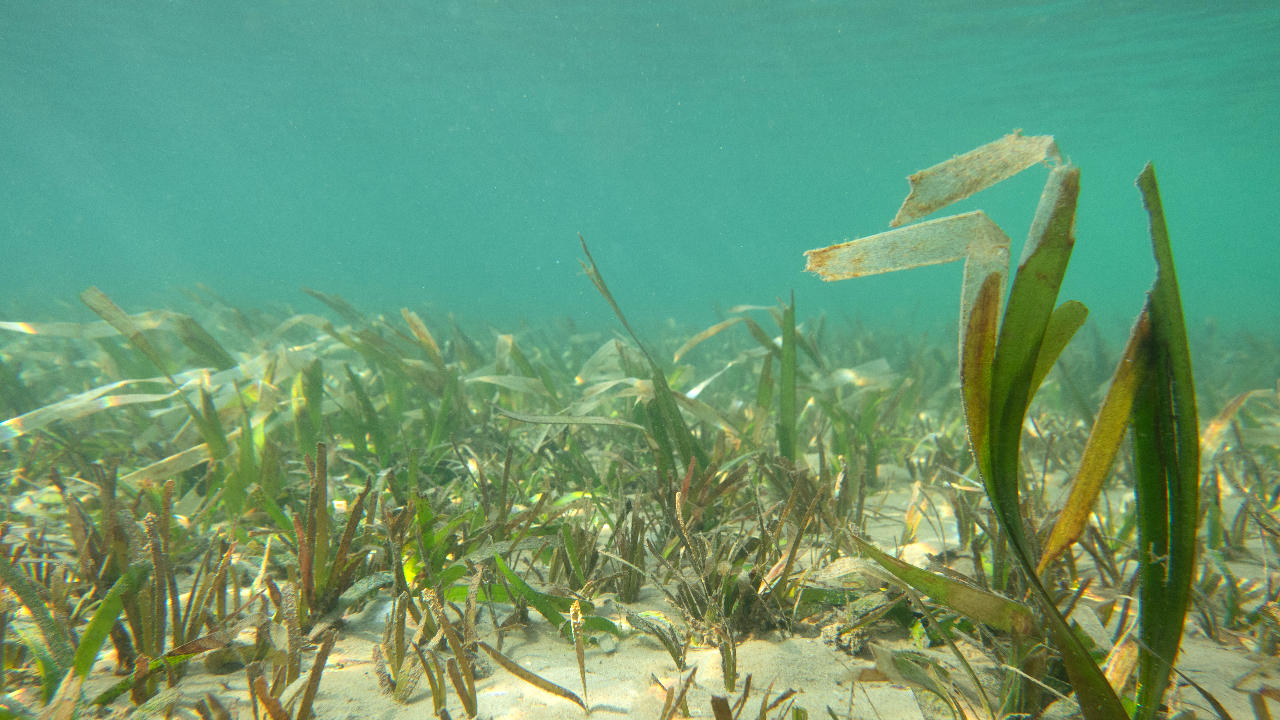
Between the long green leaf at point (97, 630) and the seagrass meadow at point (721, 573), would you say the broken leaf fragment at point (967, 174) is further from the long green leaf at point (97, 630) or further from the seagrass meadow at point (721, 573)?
the long green leaf at point (97, 630)

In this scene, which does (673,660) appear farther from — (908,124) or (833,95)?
(908,124)

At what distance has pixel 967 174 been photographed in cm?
85

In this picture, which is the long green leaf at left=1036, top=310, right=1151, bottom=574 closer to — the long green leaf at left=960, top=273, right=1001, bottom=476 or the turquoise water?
the long green leaf at left=960, top=273, right=1001, bottom=476

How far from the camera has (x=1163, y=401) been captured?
2.62 feet

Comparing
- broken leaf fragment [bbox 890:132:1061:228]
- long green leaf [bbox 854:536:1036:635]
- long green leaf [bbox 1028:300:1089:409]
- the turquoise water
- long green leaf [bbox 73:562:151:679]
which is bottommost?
long green leaf [bbox 73:562:151:679]

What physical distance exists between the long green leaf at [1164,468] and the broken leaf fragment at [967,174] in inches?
6.0

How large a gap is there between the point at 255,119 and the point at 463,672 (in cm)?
4456

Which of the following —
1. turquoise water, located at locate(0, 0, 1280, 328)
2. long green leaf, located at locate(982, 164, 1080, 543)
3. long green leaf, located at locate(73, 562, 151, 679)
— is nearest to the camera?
long green leaf, located at locate(982, 164, 1080, 543)

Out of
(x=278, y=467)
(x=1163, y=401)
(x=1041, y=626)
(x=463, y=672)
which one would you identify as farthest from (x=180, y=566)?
(x=1163, y=401)

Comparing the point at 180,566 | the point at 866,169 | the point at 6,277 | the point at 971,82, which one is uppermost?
the point at 866,169

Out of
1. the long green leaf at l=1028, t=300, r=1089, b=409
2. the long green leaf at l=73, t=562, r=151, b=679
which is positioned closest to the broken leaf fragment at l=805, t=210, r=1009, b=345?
the long green leaf at l=1028, t=300, r=1089, b=409

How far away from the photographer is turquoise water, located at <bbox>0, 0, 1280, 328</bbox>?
17891 millimetres

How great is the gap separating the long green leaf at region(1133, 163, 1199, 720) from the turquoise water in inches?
183

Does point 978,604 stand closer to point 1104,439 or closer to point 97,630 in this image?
point 1104,439
